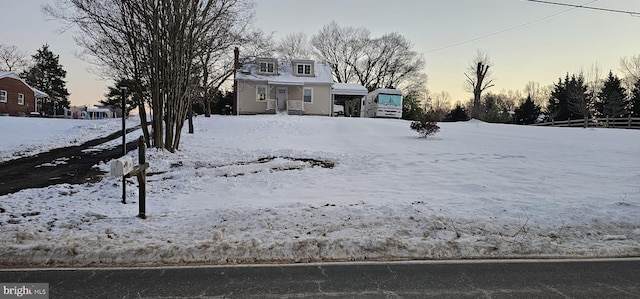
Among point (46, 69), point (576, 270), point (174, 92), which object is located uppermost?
point (46, 69)

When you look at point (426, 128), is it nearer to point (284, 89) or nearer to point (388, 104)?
point (388, 104)

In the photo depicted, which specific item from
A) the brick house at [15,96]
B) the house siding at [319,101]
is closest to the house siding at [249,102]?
the house siding at [319,101]

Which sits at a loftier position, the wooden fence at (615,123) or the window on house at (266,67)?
the window on house at (266,67)

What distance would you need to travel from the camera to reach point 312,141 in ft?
58.9

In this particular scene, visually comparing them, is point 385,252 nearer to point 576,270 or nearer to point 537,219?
point 576,270

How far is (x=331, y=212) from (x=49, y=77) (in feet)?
204

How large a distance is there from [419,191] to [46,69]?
62413mm

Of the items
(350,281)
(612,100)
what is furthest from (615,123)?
(350,281)

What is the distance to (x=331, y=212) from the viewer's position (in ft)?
20.9

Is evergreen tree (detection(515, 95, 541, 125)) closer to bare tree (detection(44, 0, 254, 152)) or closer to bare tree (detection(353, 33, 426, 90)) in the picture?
bare tree (detection(353, 33, 426, 90))

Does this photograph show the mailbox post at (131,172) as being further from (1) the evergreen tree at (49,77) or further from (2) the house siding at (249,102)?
(1) the evergreen tree at (49,77)

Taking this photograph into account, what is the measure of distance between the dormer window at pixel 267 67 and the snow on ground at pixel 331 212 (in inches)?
946

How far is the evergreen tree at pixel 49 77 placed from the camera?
5309cm

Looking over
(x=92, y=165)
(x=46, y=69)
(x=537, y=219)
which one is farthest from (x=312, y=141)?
(x=46, y=69)
